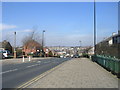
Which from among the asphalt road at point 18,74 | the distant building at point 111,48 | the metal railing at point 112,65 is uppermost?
the distant building at point 111,48

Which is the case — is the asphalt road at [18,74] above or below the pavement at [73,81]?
below

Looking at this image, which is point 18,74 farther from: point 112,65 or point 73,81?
point 112,65

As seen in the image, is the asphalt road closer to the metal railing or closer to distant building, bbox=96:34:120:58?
the metal railing

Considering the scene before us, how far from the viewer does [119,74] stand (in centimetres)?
1390

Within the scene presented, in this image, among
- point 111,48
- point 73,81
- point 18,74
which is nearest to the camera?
point 73,81

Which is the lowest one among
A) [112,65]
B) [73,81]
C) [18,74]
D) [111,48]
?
[18,74]

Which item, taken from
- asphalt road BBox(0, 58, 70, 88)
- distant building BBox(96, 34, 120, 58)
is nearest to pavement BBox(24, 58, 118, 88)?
asphalt road BBox(0, 58, 70, 88)

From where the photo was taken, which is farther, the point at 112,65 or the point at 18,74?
the point at 18,74

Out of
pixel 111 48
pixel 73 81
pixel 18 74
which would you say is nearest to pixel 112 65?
pixel 73 81

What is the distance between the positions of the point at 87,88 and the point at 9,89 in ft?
11.0

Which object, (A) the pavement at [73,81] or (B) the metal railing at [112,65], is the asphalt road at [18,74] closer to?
(A) the pavement at [73,81]

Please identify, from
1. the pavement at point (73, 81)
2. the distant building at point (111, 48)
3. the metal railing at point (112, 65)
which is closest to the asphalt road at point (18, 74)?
the pavement at point (73, 81)

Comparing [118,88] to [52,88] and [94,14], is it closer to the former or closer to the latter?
[52,88]

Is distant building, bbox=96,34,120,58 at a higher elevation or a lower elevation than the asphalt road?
higher
